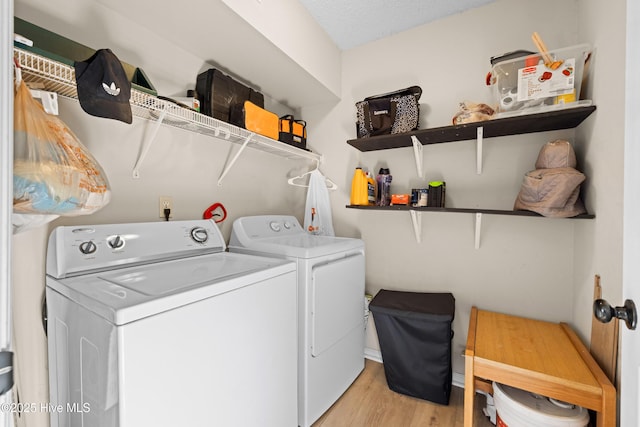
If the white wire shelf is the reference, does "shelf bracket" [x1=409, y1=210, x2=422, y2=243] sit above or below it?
below

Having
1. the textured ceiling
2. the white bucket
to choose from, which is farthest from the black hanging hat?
the white bucket

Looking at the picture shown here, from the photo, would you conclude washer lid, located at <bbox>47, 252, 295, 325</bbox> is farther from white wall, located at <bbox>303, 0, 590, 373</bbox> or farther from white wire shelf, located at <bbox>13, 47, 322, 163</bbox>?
white wall, located at <bbox>303, 0, 590, 373</bbox>

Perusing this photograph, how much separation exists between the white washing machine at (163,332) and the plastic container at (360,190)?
1.00 m

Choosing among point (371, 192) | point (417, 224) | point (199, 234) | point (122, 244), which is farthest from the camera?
point (371, 192)

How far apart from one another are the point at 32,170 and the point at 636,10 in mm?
1659

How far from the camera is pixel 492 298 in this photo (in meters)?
1.94

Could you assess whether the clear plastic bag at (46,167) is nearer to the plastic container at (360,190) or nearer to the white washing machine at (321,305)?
the white washing machine at (321,305)

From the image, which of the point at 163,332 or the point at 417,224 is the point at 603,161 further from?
the point at 163,332

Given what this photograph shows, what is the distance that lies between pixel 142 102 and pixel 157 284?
84 cm

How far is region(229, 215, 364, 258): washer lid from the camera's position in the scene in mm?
1609

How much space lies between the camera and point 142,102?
4.07 ft

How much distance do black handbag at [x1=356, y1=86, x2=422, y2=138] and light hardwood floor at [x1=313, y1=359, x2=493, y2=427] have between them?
6.28 ft

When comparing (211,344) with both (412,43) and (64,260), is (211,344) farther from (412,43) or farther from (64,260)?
(412,43)

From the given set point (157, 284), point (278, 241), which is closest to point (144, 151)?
point (157, 284)
